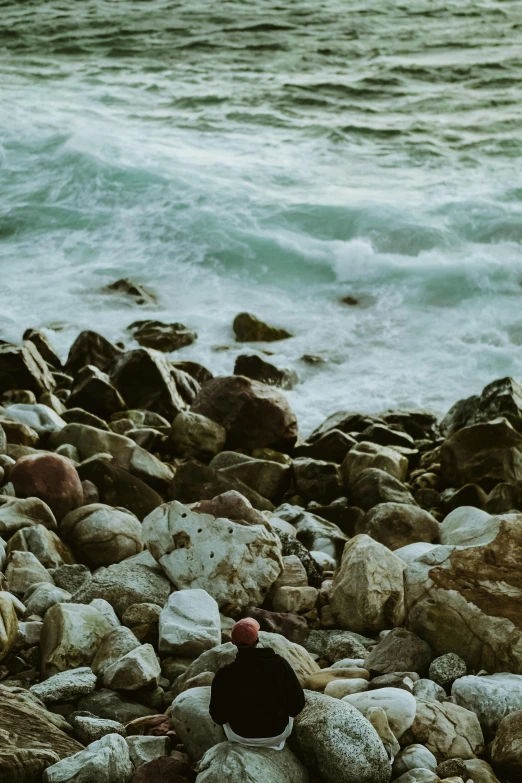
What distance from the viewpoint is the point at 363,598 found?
17.9ft

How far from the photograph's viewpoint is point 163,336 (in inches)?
470

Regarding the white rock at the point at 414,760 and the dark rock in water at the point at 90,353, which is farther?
the dark rock in water at the point at 90,353

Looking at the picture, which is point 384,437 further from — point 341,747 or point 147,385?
point 341,747

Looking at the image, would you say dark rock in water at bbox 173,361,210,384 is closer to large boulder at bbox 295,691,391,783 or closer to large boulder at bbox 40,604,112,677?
large boulder at bbox 40,604,112,677

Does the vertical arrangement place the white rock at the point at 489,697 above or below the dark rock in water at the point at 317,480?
above

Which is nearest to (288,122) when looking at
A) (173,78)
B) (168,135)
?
(168,135)

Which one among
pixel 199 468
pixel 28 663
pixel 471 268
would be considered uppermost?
pixel 28 663

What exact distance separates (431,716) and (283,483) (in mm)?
3908

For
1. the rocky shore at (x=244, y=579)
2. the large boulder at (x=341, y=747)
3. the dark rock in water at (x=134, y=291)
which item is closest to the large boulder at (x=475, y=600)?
the rocky shore at (x=244, y=579)

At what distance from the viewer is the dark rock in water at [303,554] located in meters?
6.07

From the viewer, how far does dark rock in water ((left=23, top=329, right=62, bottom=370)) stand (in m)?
10.8

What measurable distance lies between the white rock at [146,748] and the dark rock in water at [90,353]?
681 centimetres

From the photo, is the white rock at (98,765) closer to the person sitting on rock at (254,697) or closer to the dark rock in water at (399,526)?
the person sitting on rock at (254,697)

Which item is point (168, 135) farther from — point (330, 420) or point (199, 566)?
point (199, 566)
